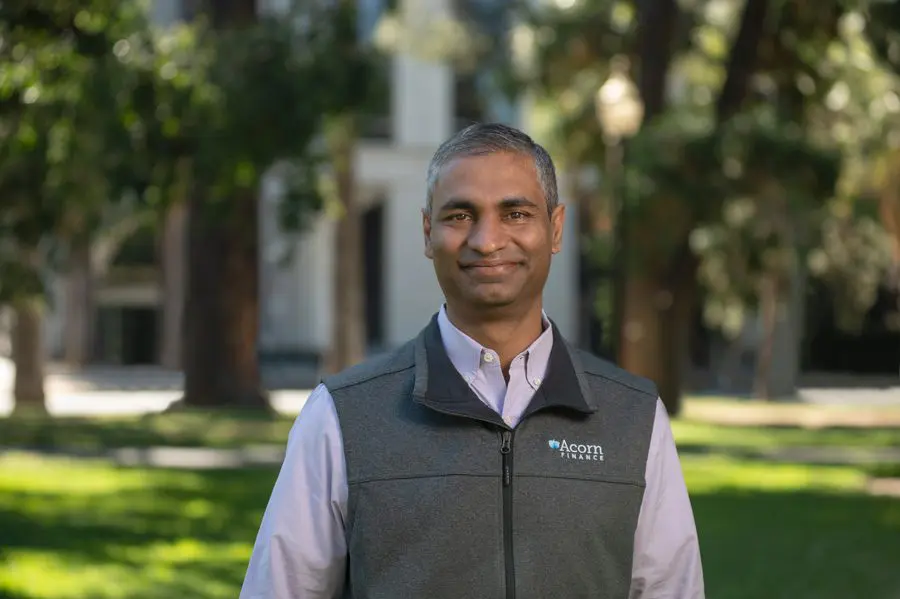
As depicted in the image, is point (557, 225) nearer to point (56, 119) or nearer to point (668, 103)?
point (56, 119)

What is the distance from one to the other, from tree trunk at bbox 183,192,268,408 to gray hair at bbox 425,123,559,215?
2340cm

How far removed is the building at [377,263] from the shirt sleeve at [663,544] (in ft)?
163

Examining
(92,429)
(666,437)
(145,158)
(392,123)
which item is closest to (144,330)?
(392,123)

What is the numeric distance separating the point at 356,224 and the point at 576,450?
112ft

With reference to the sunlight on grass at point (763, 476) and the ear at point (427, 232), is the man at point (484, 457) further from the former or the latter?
the sunlight on grass at point (763, 476)

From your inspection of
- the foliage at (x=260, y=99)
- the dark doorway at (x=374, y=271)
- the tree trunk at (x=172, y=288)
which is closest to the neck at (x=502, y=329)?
the foliage at (x=260, y=99)

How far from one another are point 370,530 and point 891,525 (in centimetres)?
1261

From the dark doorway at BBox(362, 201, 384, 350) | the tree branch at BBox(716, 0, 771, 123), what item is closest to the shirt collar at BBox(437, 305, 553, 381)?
the tree branch at BBox(716, 0, 771, 123)

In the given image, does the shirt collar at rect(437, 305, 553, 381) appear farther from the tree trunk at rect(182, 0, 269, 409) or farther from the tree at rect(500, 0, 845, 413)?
the tree trunk at rect(182, 0, 269, 409)

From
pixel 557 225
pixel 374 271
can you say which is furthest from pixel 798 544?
pixel 374 271

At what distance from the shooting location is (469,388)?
11.5 ft

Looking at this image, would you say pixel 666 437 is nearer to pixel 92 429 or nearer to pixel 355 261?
pixel 92 429

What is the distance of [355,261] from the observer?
122 ft

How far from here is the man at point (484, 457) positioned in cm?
343
